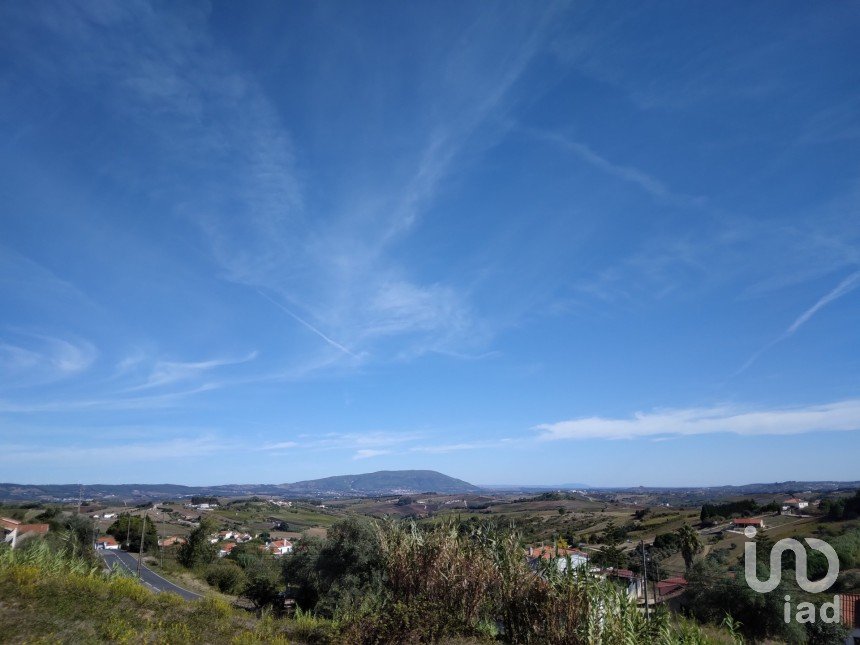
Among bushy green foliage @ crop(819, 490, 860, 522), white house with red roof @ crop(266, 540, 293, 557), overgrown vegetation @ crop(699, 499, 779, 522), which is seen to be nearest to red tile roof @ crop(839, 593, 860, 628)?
bushy green foliage @ crop(819, 490, 860, 522)

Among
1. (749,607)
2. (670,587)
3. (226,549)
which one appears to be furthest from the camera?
(226,549)

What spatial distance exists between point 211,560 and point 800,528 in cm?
6785

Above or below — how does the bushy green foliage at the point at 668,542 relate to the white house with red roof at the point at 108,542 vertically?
above

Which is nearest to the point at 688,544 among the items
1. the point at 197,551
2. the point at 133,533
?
the point at 197,551

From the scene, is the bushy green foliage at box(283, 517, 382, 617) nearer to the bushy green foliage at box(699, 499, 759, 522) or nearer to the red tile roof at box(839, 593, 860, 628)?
the red tile roof at box(839, 593, 860, 628)

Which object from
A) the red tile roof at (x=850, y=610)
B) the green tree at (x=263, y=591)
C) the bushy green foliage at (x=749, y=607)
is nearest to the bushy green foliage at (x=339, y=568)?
the green tree at (x=263, y=591)

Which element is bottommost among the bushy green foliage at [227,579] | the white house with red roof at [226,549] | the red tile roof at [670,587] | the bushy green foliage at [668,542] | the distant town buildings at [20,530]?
the white house with red roof at [226,549]

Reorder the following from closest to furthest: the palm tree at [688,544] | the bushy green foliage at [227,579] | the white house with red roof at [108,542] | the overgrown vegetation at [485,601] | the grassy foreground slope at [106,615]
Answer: the overgrown vegetation at [485,601], the grassy foreground slope at [106,615], the bushy green foliage at [227,579], the palm tree at [688,544], the white house with red roof at [108,542]

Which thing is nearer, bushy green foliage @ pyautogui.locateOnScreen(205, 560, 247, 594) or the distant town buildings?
the distant town buildings

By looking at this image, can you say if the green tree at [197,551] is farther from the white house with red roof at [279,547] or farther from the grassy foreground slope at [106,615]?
the grassy foreground slope at [106,615]

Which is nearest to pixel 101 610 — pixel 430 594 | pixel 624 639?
pixel 430 594

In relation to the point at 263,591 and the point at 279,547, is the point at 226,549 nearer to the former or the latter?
the point at 279,547

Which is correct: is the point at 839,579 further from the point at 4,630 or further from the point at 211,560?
the point at 211,560

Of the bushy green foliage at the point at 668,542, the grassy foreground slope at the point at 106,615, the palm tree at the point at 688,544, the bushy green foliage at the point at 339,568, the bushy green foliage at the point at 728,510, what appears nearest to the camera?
the grassy foreground slope at the point at 106,615
